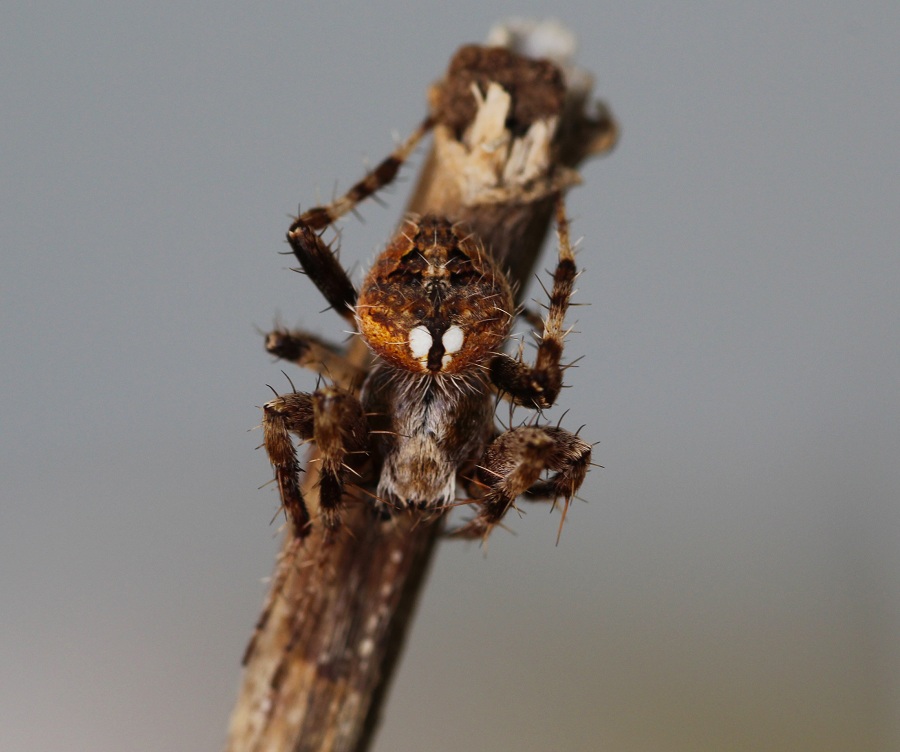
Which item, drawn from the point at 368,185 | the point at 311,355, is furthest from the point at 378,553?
the point at 368,185

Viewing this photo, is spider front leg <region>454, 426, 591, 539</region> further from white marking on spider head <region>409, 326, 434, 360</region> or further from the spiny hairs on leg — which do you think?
the spiny hairs on leg

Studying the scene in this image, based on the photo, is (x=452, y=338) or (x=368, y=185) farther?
(x=368, y=185)

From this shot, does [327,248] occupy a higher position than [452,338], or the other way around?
[327,248]

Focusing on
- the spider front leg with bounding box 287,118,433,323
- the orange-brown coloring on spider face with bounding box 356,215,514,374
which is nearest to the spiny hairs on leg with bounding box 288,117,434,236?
the spider front leg with bounding box 287,118,433,323

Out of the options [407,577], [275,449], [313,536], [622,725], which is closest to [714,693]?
[622,725]

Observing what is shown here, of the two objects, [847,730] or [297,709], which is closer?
[297,709]

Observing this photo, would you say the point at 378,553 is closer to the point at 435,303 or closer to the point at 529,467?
the point at 529,467

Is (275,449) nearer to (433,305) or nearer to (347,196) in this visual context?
(433,305)
